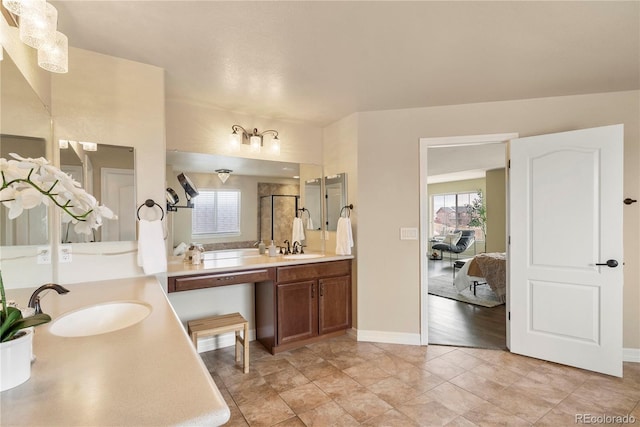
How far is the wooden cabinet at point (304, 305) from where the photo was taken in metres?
2.79

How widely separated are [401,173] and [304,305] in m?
1.65

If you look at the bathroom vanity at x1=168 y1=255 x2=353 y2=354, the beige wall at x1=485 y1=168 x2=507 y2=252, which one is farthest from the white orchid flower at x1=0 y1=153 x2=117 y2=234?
the beige wall at x1=485 y1=168 x2=507 y2=252

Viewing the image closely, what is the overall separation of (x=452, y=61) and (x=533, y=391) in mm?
2444

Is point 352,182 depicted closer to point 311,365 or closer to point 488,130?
point 488,130

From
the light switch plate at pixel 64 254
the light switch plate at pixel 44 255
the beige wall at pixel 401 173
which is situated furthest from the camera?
the beige wall at pixel 401 173

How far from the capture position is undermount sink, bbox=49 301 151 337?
1280 millimetres

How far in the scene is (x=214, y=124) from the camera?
2926 millimetres

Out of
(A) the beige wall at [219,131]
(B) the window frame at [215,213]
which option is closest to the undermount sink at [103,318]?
(B) the window frame at [215,213]

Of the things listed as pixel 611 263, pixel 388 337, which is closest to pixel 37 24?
pixel 388 337

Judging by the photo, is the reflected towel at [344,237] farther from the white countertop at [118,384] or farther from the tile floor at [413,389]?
the white countertop at [118,384]

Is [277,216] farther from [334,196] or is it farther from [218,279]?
[218,279]

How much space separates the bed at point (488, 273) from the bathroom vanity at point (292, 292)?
2.48 m

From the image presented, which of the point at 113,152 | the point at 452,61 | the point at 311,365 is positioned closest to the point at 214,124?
the point at 113,152

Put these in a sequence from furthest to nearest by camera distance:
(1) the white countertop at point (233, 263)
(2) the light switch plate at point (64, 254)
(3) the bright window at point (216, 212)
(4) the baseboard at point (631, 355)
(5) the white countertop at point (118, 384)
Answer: (3) the bright window at point (216, 212), (4) the baseboard at point (631, 355), (1) the white countertop at point (233, 263), (2) the light switch plate at point (64, 254), (5) the white countertop at point (118, 384)
